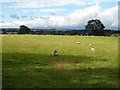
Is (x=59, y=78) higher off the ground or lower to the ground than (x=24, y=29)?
lower

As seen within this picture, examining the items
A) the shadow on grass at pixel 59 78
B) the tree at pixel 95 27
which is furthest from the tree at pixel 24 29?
the shadow on grass at pixel 59 78

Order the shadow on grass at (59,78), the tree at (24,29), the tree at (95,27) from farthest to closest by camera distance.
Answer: the tree at (24,29)
the tree at (95,27)
the shadow on grass at (59,78)

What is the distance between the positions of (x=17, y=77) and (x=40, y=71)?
2.41m

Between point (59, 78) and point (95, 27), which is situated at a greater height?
point (95, 27)

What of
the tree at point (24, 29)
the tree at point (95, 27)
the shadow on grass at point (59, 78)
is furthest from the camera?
the tree at point (24, 29)

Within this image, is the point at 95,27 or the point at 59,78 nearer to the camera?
the point at 59,78

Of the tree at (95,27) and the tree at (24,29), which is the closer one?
the tree at (95,27)

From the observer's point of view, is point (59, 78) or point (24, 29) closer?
point (59, 78)

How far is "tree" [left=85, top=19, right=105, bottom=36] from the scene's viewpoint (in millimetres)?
112812

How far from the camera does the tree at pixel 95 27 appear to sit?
113m

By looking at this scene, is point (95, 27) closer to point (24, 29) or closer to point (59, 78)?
point (24, 29)

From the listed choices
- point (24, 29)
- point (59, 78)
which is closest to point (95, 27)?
point (24, 29)

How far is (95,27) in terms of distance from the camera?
117 meters

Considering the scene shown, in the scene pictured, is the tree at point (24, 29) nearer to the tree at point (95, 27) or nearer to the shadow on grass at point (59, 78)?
the tree at point (95, 27)
